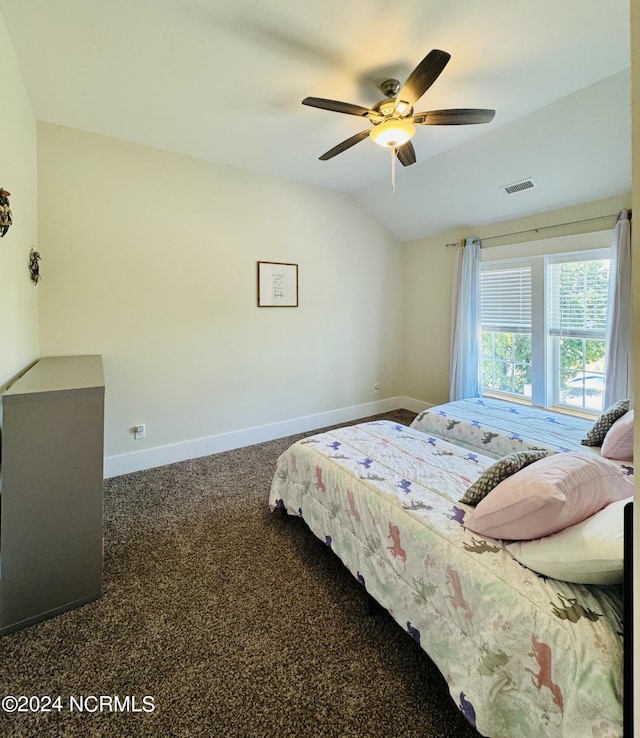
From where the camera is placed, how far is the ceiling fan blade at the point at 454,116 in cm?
194

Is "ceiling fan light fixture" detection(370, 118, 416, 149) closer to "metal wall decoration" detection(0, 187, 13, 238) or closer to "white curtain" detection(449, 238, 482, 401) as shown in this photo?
"metal wall decoration" detection(0, 187, 13, 238)

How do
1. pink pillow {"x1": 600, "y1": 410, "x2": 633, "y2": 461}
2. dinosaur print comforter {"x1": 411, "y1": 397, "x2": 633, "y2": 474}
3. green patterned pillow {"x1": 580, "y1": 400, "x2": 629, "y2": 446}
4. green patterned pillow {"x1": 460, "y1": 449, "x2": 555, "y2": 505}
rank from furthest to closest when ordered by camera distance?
1. dinosaur print comforter {"x1": 411, "y1": 397, "x2": 633, "y2": 474}
2. green patterned pillow {"x1": 580, "y1": 400, "x2": 629, "y2": 446}
3. pink pillow {"x1": 600, "y1": 410, "x2": 633, "y2": 461}
4. green patterned pillow {"x1": 460, "y1": 449, "x2": 555, "y2": 505}

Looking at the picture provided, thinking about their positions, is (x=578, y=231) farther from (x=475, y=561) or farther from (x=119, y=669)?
(x=119, y=669)

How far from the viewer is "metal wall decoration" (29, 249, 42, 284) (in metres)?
2.40

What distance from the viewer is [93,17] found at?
5.62ft

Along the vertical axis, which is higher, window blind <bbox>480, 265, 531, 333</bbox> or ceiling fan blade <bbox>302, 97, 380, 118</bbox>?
ceiling fan blade <bbox>302, 97, 380, 118</bbox>

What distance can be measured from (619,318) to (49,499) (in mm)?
4078

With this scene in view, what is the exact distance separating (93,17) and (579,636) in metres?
3.14

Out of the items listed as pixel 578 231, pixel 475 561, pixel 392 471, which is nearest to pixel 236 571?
pixel 392 471

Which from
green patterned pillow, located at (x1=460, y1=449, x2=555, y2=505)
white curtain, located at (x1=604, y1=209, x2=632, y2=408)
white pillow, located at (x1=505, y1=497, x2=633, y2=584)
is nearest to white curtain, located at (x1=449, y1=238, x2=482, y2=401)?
white curtain, located at (x1=604, y1=209, x2=632, y2=408)

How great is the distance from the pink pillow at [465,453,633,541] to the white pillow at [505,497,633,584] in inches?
1.3

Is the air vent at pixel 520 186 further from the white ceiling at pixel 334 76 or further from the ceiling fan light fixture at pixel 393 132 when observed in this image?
the ceiling fan light fixture at pixel 393 132

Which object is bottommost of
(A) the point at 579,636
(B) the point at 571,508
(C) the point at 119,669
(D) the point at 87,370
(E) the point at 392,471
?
(C) the point at 119,669

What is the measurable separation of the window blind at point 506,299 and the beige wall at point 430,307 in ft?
1.09
